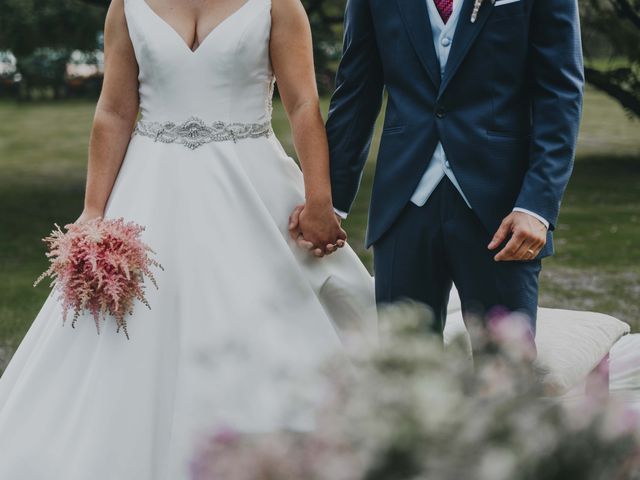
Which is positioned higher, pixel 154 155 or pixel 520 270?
pixel 154 155

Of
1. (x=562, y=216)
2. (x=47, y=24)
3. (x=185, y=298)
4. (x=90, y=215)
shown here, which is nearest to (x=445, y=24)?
(x=185, y=298)

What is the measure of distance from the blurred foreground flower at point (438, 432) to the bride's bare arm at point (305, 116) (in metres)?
2.10

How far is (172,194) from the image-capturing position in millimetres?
3615

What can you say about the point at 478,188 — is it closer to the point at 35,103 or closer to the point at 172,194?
the point at 172,194

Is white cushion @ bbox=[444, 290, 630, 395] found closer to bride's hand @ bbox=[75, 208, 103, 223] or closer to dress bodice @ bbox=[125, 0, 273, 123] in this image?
dress bodice @ bbox=[125, 0, 273, 123]

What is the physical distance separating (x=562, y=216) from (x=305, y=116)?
8.97 metres

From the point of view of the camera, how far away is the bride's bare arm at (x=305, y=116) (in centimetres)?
354

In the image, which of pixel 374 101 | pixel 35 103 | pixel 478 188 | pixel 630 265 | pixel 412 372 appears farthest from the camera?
pixel 35 103

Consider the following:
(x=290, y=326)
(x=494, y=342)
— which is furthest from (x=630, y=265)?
(x=494, y=342)

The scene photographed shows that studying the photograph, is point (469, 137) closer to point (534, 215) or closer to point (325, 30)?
point (534, 215)

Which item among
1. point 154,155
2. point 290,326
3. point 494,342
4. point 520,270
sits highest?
point 494,342

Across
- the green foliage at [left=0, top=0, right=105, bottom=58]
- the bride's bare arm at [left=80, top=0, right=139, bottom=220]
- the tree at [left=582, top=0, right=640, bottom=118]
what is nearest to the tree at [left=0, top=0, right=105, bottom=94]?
the green foliage at [left=0, top=0, right=105, bottom=58]

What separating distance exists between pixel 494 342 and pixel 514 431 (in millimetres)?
209

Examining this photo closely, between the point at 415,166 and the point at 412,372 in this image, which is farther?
the point at 415,166
